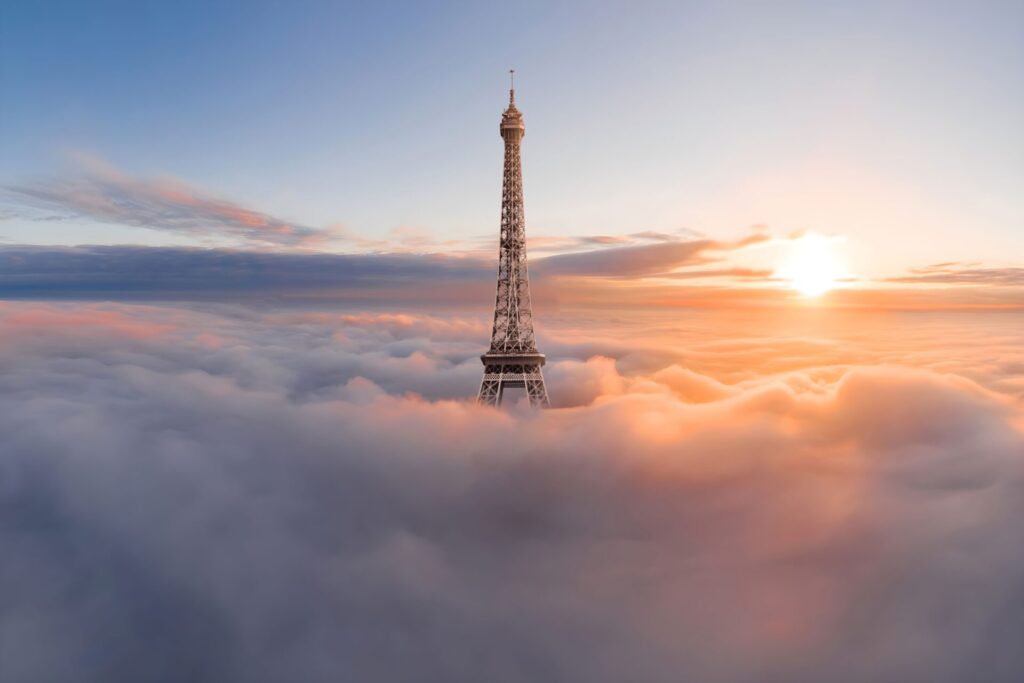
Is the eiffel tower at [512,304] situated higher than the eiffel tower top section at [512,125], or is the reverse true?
the eiffel tower top section at [512,125]

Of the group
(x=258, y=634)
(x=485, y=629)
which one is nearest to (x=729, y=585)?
(x=485, y=629)

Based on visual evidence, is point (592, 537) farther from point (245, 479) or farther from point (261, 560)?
point (245, 479)

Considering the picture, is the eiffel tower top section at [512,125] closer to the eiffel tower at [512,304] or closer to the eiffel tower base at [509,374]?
the eiffel tower at [512,304]

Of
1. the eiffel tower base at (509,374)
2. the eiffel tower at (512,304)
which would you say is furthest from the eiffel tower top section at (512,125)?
the eiffel tower base at (509,374)

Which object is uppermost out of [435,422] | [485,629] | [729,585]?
[435,422]

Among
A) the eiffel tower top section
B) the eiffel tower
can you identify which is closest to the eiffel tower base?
the eiffel tower

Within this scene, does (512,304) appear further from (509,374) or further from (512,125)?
(512,125)

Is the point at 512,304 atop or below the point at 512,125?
below

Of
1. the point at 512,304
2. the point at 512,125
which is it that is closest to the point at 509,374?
the point at 512,304
